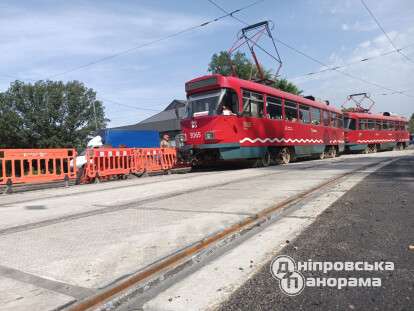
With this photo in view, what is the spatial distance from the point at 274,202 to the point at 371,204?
1545mm

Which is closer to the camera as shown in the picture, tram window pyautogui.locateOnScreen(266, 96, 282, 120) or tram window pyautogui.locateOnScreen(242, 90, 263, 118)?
tram window pyautogui.locateOnScreen(242, 90, 263, 118)

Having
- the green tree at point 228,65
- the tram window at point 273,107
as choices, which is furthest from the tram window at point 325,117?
the green tree at point 228,65

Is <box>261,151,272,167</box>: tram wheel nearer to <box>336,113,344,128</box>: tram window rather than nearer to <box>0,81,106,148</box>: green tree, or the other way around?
<box>336,113,344,128</box>: tram window

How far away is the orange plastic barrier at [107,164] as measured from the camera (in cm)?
1355

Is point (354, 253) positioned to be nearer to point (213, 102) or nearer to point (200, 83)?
point (213, 102)

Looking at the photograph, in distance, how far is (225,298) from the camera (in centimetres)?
323

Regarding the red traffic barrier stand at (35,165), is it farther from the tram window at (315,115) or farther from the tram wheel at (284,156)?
the tram window at (315,115)

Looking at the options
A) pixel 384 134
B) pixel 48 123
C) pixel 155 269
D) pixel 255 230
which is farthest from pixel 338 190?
pixel 48 123

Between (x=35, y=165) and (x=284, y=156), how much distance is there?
1065 centimetres

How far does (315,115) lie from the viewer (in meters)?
22.5

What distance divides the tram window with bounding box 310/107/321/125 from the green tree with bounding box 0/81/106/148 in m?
36.3

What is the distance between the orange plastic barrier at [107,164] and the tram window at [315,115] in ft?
35.7

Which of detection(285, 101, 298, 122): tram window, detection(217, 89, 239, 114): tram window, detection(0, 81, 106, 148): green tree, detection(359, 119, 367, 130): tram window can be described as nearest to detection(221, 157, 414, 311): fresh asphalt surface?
detection(217, 89, 239, 114): tram window

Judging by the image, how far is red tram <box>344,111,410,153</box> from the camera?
3020 centimetres
